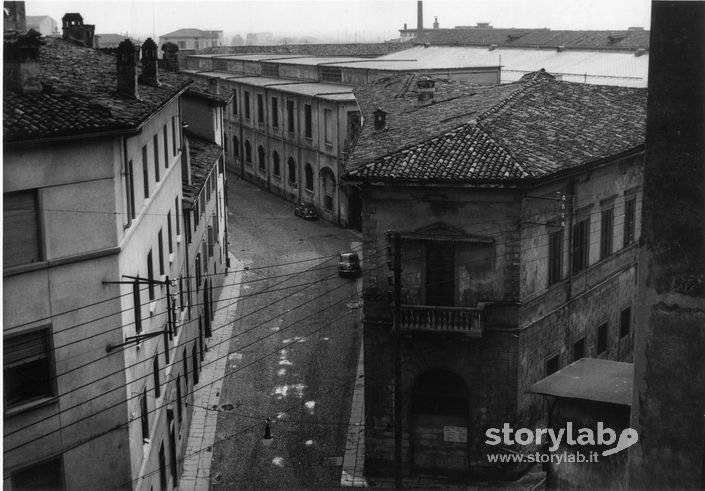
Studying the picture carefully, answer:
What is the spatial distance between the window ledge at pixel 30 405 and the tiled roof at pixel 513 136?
36.7 feet

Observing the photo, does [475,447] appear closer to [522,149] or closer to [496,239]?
[496,239]

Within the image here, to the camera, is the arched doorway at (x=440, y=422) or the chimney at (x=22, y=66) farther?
the arched doorway at (x=440, y=422)

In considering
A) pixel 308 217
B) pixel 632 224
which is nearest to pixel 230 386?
pixel 632 224

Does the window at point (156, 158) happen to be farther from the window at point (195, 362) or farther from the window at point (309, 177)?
the window at point (309, 177)

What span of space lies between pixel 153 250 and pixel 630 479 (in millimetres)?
14360

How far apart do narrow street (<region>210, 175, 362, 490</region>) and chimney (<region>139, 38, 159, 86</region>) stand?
1146cm

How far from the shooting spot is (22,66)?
18703 mm

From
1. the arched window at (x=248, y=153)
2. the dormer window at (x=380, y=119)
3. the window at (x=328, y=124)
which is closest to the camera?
the dormer window at (x=380, y=119)

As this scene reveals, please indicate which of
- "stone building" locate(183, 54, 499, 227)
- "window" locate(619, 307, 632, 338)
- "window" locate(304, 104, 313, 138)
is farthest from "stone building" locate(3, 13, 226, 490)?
"window" locate(304, 104, 313, 138)

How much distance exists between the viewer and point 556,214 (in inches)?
1100

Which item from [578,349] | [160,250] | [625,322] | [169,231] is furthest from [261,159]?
[160,250]

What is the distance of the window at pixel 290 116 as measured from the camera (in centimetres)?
6294

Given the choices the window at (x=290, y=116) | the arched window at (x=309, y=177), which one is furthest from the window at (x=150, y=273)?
the window at (x=290, y=116)

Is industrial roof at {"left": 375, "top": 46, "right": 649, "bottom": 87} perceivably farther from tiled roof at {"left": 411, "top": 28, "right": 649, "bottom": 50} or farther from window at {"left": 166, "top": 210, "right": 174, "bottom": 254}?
window at {"left": 166, "top": 210, "right": 174, "bottom": 254}
